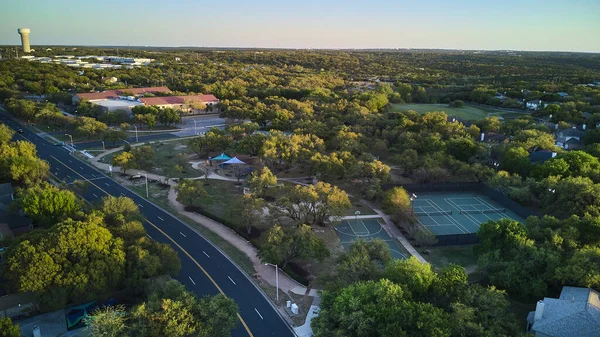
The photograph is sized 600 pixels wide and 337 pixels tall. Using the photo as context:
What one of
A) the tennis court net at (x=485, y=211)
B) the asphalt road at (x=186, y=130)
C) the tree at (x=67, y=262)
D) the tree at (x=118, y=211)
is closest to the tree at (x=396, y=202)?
the tennis court net at (x=485, y=211)

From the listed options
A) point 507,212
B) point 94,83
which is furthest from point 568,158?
point 94,83

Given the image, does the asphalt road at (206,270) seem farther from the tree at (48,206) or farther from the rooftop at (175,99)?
the rooftop at (175,99)

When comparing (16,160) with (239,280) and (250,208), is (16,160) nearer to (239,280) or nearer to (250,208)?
(250,208)

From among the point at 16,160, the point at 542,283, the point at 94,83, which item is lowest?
the point at 542,283

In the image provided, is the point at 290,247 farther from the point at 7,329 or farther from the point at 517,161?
the point at 517,161

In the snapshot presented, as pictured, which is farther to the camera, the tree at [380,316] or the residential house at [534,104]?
the residential house at [534,104]
